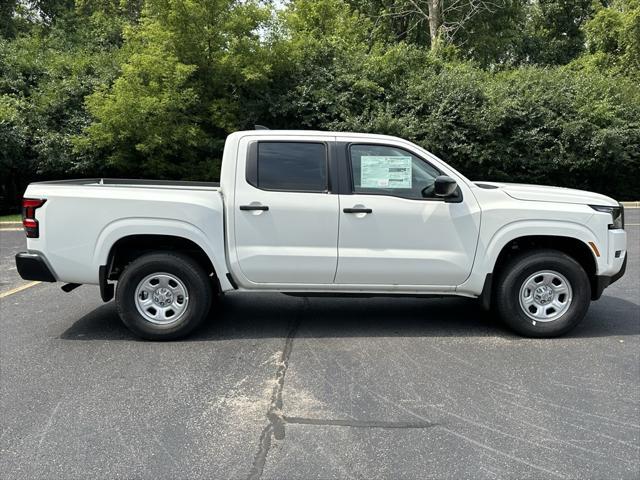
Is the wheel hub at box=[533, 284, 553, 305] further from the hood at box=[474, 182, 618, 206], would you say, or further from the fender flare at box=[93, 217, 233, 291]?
the fender flare at box=[93, 217, 233, 291]

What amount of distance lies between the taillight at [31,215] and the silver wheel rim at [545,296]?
4.45m

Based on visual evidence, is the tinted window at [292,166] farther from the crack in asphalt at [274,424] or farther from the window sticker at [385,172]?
the crack in asphalt at [274,424]

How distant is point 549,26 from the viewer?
1407 inches

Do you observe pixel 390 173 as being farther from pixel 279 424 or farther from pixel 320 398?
pixel 279 424

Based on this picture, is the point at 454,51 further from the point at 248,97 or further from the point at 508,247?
the point at 508,247

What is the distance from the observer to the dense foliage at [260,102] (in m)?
15.1

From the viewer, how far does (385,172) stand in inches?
208

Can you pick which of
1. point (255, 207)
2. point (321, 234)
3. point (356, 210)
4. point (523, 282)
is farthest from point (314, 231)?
point (523, 282)

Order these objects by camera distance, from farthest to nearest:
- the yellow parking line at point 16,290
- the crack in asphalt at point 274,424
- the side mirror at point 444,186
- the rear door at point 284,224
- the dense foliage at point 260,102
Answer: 1. the dense foliage at point 260,102
2. the yellow parking line at point 16,290
3. the rear door at point 284,224
4. the side mirror at point 444,186
5. the crack in asphalt at point 274,424

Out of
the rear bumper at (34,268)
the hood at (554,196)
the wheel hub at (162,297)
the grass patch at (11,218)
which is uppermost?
the hood at (554,196)

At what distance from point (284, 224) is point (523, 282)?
2.28 meters

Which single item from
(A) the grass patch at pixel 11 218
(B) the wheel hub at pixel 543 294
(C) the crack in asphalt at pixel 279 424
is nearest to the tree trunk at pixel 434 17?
(A) the grass patch at pixel 11 218

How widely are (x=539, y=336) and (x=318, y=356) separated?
2122mm

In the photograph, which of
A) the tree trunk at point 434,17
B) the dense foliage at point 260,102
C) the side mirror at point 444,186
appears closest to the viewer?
the side mirror at point 444,186
